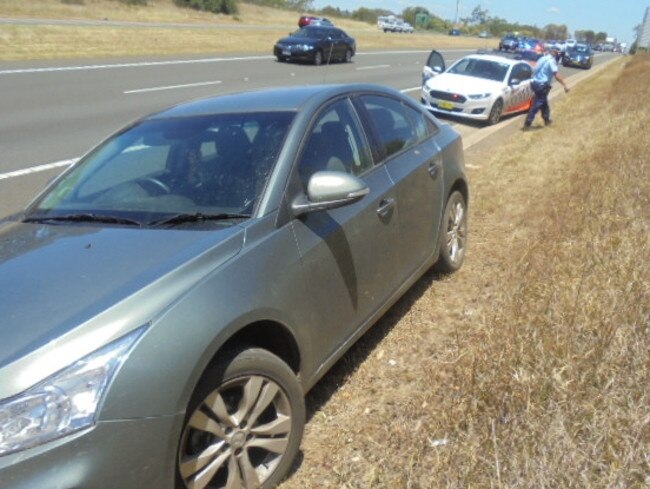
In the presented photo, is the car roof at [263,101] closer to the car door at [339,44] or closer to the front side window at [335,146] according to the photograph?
the front side window at [335,146]

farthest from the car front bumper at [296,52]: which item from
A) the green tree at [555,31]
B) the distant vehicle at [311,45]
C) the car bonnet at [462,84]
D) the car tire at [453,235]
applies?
the green tree at [555,31]

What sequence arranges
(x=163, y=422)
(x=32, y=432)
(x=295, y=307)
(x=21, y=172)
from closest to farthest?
(x=32, y=432), (x=163, y=422), (x=295, y=307), (x=21, y=172)

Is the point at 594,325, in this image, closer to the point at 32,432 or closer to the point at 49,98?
the point at 32,432

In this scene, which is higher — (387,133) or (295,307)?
(387,133)

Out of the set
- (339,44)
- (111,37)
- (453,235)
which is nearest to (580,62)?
(339,44)

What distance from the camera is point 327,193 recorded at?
9.45 ft

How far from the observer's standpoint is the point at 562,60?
46062mm

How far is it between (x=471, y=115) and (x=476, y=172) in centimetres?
584

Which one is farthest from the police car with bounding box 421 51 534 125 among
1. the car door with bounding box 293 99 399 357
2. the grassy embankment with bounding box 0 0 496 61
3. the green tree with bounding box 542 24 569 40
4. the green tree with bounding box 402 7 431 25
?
the green tree with bounding box 542 24 569 40

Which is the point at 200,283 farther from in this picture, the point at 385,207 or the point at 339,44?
the point at 339,44

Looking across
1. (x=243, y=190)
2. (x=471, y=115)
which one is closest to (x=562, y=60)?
(x=471, y=115)

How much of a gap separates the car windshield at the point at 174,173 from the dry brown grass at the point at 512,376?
1.23 m

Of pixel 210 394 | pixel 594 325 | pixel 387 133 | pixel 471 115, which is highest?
pixel 387 133

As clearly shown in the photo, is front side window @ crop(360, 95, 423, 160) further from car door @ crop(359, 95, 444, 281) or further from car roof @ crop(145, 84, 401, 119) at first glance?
car roof @ crop(145, 84, 401, 119)
